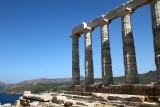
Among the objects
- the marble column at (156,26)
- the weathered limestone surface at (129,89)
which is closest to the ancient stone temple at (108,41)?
the marble column at (156,26)

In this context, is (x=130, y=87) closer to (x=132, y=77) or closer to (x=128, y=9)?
(x=132, y=77)

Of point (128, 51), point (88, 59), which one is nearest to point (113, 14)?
point (128, 51)

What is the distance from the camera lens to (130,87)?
15.6 m

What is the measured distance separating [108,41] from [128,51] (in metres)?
3.93

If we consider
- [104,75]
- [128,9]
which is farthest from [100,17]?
[104,75]

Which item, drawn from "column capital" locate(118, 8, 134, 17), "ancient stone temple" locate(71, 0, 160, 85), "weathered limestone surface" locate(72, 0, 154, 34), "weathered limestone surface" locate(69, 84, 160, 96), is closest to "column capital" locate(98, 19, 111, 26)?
"ancient stone temple" locate(71, 0, 160, 85)

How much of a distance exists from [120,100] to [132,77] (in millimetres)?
4547

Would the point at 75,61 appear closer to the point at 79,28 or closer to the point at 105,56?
the point at 79,28

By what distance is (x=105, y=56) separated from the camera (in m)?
20.1

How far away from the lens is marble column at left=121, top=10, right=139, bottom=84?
16672 mm

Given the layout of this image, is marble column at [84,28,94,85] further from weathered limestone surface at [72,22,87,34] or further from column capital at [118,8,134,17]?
column capital at [118,8,134,17]

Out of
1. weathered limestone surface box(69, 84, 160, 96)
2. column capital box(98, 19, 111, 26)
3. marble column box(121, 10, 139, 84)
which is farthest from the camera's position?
column capital box(98, 19, 111, 26)

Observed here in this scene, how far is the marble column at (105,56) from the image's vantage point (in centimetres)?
1955

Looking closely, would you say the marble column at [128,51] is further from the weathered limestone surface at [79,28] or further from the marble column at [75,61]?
the marble column at [75,61]
